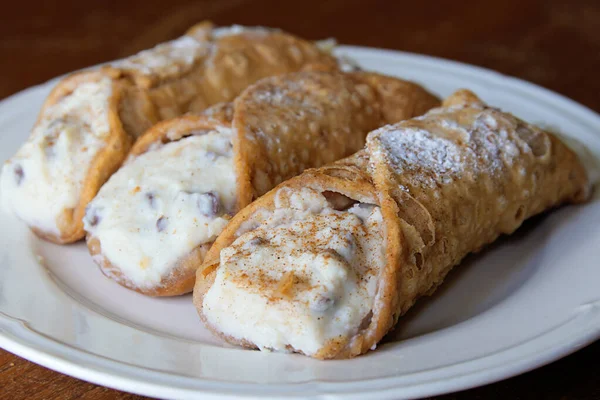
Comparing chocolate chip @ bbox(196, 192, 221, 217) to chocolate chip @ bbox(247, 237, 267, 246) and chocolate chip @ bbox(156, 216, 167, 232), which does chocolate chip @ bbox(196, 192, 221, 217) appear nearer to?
chocolate chip @ bbox(156, 216, 167, 232)

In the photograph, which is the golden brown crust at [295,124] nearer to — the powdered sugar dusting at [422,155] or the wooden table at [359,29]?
the powdered sugar dusting at [422,155]

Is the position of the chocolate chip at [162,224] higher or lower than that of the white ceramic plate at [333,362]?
higher

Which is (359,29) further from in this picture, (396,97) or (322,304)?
(322,304)

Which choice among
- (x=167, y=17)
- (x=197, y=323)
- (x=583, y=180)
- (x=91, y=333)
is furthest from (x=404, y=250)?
(x=167, y=17)

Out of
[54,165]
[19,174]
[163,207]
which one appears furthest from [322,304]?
[19,174]

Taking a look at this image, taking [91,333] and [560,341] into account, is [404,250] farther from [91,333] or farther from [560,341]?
[91,333]

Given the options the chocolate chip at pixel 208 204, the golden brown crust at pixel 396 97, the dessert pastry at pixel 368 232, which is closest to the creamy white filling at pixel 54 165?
the chocolate chip at pixel 208 204
